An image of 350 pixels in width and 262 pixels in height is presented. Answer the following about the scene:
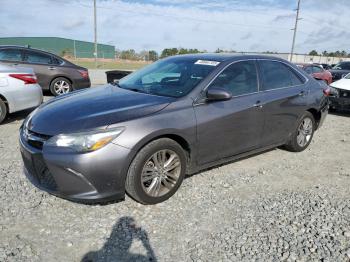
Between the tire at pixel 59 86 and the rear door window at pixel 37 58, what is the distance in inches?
24.3

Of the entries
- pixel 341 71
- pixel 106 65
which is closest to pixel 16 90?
pixel 341 71

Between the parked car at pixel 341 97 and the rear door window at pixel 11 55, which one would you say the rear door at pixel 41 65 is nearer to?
the rear door window at pixel 11 55

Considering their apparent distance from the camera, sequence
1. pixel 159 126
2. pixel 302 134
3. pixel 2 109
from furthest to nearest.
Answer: pixel 2 109, pixel 302 134, pixel 159 126

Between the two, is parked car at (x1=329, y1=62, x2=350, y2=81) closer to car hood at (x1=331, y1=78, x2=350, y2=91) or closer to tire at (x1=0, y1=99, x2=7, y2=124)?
car hood at (x1=331, y1=78, x2=350, y2=91)

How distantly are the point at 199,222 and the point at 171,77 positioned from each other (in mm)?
1932

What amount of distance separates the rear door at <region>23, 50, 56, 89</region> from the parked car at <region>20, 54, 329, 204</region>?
615 cm

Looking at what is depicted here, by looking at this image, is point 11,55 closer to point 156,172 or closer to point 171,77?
point 171,77

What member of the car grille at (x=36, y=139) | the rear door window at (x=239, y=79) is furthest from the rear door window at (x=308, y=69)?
the car grille at (x=36, y=139)

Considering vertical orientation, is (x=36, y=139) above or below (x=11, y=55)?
below

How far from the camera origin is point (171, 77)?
14.4 feet

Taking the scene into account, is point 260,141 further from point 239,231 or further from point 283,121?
point 239,231

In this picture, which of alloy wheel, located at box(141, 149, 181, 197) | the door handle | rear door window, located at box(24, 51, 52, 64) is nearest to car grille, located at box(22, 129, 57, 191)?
alloy wheel, located at box(141, 149, 181, 197)

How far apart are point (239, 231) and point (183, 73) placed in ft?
6.96

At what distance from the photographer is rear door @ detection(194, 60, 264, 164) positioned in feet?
12.9
